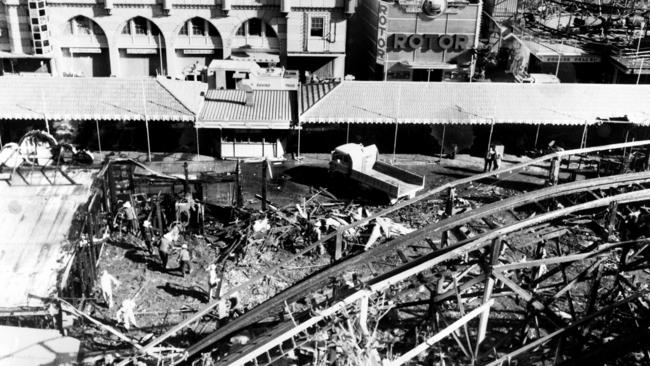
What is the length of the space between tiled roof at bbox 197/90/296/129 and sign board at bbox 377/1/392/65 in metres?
10.8

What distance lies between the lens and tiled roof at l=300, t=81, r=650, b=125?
115 ft

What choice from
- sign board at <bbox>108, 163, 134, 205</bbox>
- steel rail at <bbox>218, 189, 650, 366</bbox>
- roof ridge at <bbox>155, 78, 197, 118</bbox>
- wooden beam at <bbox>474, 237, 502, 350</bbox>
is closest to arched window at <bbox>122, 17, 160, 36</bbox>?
roof ridge at <bbox>155, 78, 197, 118</bbox>

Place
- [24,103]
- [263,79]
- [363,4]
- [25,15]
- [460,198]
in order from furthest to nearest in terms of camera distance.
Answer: [363,4]
[25,15]
[263,79]
[24,103]
[460,198]

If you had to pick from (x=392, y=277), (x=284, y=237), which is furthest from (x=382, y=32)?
(x=392, y=277)

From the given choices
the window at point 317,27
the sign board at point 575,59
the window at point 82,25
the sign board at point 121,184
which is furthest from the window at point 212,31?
the sign board at point 575,59

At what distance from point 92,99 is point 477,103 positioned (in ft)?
64.7

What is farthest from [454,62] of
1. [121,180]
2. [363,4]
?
[121,180]

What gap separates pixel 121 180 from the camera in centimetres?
2844

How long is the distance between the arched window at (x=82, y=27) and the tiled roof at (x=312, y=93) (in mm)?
16914

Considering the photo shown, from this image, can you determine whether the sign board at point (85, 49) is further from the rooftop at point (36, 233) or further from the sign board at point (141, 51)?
the rooftop at point (36, 233)

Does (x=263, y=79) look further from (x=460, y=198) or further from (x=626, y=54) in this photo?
(x=626, y=54)

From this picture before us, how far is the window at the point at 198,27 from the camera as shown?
46500mm

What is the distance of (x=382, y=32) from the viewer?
45.2 m

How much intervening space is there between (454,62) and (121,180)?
85.5 feet
